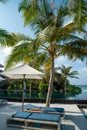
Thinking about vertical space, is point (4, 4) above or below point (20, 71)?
above

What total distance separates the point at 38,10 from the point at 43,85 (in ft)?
52.1

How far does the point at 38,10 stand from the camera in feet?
38.3

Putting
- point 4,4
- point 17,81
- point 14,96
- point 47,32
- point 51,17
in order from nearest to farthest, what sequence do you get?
point 4,4
point 47,32
point 51,17
point 14,96
point 17,81

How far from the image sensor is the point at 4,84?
33094 mm

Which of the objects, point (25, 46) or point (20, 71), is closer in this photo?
point (20, 71)

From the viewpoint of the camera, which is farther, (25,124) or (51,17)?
(51,17)

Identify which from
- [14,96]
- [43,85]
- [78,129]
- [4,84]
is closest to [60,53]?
[78,129]

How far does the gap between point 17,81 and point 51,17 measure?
1940 cm

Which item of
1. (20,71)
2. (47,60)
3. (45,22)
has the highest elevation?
(45,22)

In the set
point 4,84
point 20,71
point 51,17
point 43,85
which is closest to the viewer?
point 20,71

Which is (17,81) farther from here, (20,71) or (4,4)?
(4,4)

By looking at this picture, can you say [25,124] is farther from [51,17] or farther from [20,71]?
[51,17]

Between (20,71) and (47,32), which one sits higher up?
(47,32)

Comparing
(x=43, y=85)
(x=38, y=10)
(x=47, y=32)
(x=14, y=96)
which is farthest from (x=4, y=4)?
(x=43, y=85)
